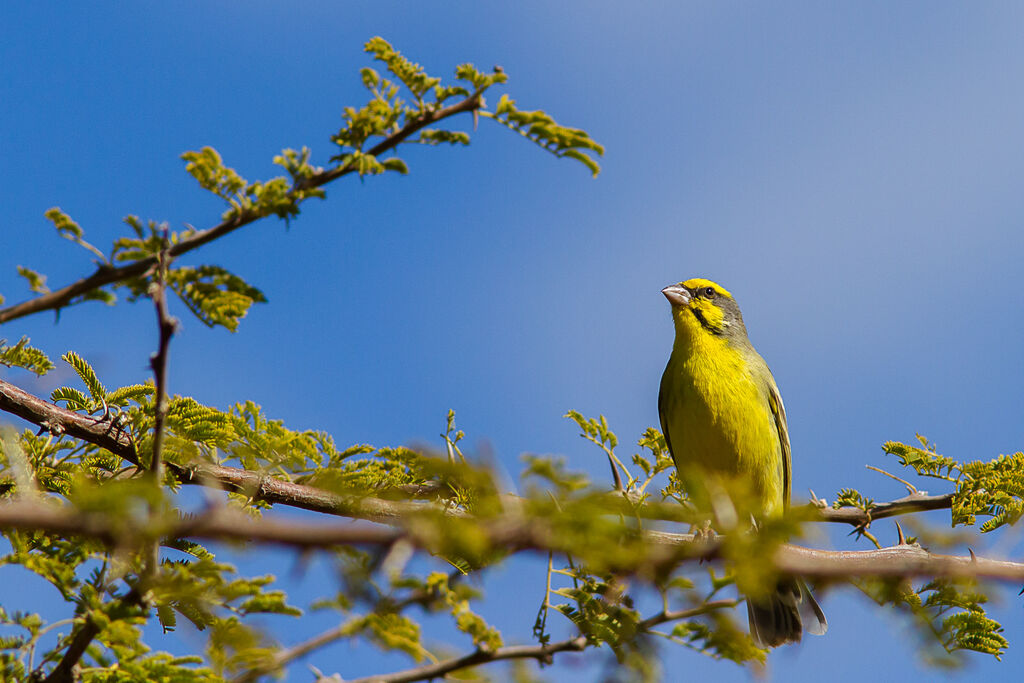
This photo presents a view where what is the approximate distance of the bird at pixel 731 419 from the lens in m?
5.93

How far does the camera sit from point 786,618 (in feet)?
19.5

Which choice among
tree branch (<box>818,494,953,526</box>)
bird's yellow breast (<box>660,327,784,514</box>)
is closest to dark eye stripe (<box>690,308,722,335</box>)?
bird's yellow breast (<box>660,327,784,514</box>)

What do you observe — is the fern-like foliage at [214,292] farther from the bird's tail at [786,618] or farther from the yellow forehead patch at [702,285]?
the yellow forehead patch at [702,285]

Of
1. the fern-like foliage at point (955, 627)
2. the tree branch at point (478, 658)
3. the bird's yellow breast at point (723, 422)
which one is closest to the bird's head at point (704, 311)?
the bird's yellow breast at point (723, 422)

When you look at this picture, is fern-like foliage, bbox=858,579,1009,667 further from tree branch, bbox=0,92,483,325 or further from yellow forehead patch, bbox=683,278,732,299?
yellow forehead patch, bbox=683,278,732,299

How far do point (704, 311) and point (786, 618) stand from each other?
2439 millimetres

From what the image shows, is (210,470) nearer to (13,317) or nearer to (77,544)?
(77,544)

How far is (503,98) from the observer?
227 centimetres

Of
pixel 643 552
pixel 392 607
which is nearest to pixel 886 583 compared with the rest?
pixel 643 552

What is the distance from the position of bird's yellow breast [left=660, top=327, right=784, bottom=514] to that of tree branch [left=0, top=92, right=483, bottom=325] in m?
4.09

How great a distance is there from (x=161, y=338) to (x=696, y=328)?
5.74 metres

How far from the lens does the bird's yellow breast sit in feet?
20.1

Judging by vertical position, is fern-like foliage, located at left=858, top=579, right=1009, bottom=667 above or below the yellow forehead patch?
below

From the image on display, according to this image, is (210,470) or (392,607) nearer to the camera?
(392,607)
